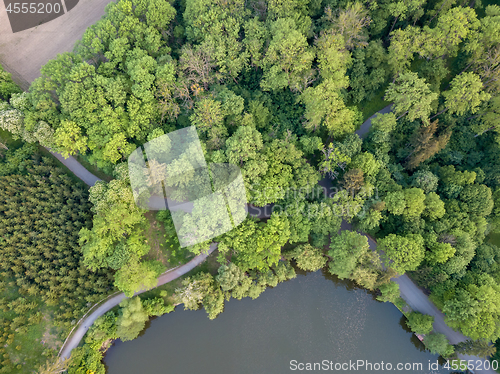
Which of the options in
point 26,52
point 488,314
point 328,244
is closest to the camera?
point 488,314

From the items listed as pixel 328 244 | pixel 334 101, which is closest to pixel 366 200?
pixel 328 244

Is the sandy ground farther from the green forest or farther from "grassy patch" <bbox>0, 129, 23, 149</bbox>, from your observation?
"grassy patch" <bbox>0, 129, 23, 149</bbox>

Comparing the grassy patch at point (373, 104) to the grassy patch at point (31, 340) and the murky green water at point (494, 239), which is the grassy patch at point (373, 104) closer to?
the murky green water at point (494, 239)

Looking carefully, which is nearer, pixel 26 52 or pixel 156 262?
pixel 156 262

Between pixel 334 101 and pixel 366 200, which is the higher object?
pixel 334 101

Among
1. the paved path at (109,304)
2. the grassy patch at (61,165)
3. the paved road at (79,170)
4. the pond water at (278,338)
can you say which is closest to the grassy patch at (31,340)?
the paved path at (109,304)

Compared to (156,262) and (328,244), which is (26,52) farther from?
(328,244)

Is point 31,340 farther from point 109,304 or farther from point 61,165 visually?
point 61,165
